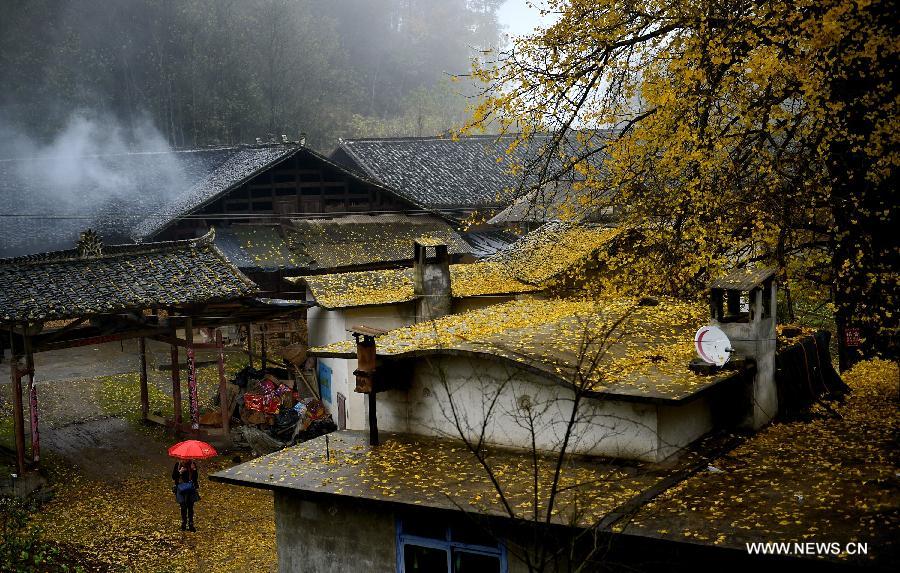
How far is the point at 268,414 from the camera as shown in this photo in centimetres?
2230

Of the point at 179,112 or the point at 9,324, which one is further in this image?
the point at 179,112

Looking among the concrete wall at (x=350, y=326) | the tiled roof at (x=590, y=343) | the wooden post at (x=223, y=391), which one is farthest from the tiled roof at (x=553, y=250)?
the wooden post at (x=223, y=391)

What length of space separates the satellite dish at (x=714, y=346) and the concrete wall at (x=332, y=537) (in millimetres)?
4973

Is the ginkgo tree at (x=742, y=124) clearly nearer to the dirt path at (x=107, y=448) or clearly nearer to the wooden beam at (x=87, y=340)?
the wooden beam at (x=87, y=340)

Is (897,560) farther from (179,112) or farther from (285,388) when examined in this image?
(179,112)

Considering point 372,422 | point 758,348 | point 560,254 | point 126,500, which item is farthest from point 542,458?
point 560,254

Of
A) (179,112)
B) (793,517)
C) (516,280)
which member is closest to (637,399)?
(793,517)

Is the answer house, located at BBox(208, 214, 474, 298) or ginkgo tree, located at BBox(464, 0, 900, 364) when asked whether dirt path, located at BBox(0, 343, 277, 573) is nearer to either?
house, located at BBox(208, 214, 474, 298)

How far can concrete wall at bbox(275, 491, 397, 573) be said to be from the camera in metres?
11.4

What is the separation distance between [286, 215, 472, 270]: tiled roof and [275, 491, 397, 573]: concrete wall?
1943cm

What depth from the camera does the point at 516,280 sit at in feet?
77.6

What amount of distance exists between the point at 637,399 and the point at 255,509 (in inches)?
413

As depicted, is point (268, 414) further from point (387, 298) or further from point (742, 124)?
point (742, 124)

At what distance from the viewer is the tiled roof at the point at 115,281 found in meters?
18.8
